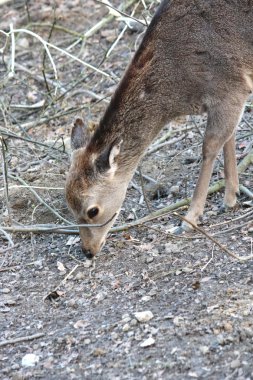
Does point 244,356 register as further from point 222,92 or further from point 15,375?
point 222,92

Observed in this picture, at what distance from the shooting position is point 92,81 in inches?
437

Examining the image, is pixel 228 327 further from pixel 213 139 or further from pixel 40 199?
pixel 40 199

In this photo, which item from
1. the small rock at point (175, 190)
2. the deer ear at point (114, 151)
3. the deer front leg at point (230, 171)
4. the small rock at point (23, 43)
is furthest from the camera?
the small rock at point (23, 43)

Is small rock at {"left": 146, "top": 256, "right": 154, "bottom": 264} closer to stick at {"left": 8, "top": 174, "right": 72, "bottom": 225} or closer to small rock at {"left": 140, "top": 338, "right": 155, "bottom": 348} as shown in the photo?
stick at {"left": 8, "top": 174, "right": 72, "bottom": 225}

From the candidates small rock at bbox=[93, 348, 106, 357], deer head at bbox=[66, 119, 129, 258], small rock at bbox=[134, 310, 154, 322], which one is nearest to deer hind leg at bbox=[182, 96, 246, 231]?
deer head at bbox=[66, 119, 129, 258]

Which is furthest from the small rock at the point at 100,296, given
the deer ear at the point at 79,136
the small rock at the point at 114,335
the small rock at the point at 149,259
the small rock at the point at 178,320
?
the deer ear at the point at 79,136

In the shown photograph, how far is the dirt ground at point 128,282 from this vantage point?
5.32 meters

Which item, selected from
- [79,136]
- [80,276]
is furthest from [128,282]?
[79,136]

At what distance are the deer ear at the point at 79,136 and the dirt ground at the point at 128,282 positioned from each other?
2.18 feet

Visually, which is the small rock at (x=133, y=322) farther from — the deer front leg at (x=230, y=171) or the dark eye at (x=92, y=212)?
the deer front leg at (x=230, y=171)

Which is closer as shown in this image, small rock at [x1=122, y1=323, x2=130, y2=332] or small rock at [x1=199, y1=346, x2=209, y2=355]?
small rock at [x1=199, y1=346, x2=209, y2=355]

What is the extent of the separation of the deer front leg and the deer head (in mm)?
1056

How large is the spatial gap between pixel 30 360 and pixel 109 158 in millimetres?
1898

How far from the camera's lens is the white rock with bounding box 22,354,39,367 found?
221 inches
